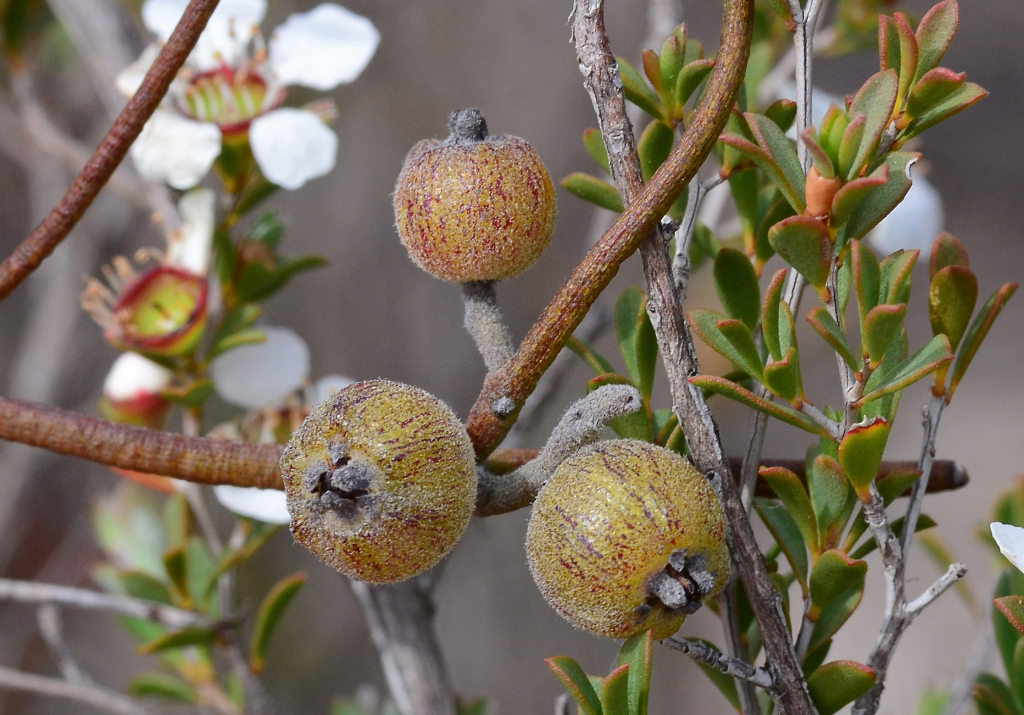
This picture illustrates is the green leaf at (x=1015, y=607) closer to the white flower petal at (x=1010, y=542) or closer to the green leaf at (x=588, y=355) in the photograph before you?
the white flower petal at (x=1010, y=542)

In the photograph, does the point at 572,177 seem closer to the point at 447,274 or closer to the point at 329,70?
the point at 447,274

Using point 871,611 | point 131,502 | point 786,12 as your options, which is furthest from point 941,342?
point 871,611

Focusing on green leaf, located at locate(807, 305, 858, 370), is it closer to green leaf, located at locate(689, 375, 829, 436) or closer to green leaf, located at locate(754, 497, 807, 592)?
green leaf, located at locate(689, 375, 829, 436)

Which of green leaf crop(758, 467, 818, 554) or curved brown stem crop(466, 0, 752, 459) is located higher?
curved brown stem crop(466, 0, 752, 459)

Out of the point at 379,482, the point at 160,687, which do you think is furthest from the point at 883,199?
the point at 160,687

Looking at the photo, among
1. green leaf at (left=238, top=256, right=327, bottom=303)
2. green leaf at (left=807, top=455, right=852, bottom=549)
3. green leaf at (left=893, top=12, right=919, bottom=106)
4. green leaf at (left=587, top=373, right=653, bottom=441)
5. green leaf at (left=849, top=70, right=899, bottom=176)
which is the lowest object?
green leaf at (left=238, top=256, right=327, bottom=303)

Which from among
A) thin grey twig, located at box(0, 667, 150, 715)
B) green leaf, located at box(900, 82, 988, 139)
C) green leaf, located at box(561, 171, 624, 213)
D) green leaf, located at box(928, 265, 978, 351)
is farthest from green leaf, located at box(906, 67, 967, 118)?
thin grey twig, located at box(0, 667, 150, 715)
